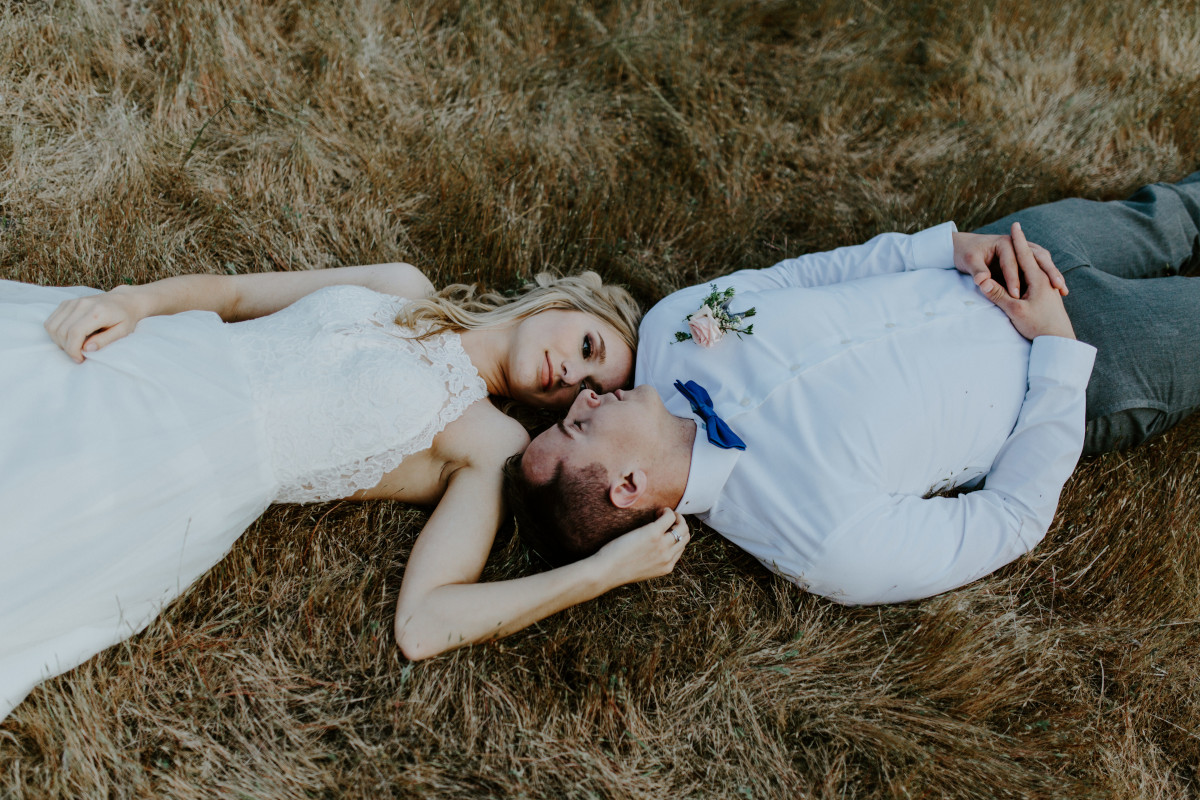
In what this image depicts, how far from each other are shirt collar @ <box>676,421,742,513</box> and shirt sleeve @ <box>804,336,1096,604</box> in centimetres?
47

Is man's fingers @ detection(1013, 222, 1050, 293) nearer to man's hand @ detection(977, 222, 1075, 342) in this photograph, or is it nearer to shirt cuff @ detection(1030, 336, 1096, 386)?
man's hand @ detection(977, 222, 1075, 342)

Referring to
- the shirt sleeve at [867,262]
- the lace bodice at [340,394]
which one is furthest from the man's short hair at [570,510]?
the shirt sleeve at [867,262]

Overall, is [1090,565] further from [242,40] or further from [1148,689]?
[242,40]

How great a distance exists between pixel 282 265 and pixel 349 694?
7.42 ft

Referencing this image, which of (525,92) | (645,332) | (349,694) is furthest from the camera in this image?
(525,92)

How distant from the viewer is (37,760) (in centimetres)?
254

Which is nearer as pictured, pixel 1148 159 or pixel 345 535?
pixel 345 535

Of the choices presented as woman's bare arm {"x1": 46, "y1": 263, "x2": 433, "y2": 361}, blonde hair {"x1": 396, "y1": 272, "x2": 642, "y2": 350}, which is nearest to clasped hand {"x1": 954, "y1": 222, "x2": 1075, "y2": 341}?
blonde hair {"x1": 396, "y1": 272, "x2": 642, "y2": 350}

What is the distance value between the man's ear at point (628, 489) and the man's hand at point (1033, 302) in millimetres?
1747

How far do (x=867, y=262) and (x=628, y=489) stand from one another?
172cm

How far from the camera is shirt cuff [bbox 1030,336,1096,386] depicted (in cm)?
308

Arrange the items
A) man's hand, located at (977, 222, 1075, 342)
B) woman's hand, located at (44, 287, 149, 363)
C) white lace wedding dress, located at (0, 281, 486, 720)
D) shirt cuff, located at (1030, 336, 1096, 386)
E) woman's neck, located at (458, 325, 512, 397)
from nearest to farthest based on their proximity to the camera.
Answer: white lace wedding dress, located at (0, 281, 486, 720) → woman's hand, located at (44, 287, 149, 363) → shirt cuff, located at (1030, 336, 1096, 386) → man's hand, located at (977, 222, 1075, 342) → woman's neck, located at (458, 325, 512, 397)

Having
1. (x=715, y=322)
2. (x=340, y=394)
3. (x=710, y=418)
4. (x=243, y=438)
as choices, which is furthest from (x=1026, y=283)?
(x=243, y=438)

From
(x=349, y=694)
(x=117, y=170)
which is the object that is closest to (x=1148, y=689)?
(x=349, y=694)
